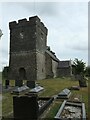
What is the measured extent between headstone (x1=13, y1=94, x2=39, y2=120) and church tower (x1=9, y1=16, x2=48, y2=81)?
22.4 meters

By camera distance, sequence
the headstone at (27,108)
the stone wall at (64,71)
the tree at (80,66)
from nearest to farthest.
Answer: the headstone at (27,108), the tree at (80,66), the stone wall at (64,71)

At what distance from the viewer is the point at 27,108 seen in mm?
7137

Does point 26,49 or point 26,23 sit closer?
point 26,23

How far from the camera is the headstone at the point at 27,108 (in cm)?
710

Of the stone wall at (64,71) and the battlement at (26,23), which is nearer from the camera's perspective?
the battlement at (26,23)

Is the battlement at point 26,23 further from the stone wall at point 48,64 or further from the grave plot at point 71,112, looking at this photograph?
the grave plot at point 71,112

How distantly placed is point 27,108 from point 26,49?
2442 centimetres

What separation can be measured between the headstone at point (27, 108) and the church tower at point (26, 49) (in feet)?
73.5

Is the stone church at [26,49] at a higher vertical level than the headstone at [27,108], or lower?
higher

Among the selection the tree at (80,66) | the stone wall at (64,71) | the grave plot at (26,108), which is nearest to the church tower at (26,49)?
the tree at (80,66)

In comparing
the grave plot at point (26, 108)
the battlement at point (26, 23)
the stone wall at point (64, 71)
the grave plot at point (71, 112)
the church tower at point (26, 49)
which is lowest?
the grave plot at point (71, 112)

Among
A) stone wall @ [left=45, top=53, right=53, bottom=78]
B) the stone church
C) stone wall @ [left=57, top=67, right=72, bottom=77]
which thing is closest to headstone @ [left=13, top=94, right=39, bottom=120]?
the stone church

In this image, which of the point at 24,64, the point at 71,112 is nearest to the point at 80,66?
the point at 24,64

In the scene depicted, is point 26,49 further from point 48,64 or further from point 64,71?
point 64,71
